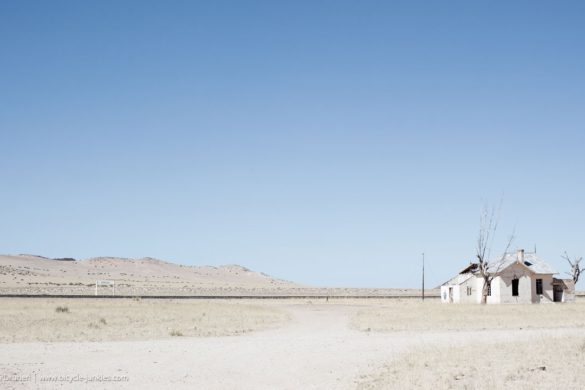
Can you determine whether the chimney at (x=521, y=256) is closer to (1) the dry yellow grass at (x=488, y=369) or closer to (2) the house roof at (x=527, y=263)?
(2) the house roof at (x=527, y=263)

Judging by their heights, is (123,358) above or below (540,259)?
below

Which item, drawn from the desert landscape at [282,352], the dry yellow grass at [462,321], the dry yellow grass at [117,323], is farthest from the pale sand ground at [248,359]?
the dry yellow grass at [462,321]

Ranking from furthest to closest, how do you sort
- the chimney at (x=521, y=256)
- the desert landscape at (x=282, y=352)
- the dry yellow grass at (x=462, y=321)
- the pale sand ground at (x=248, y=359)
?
1. the chimney at (x=521, y=256)
2. the dry yellow grass at (x=462, y=321)
3. the pale sand ground at (x=248, y=359)
4. the desert landscape at (x=282, y=352)

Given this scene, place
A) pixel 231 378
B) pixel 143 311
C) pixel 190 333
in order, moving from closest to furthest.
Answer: pixel 231 378 → pixel 190 333 → pixel 143 311

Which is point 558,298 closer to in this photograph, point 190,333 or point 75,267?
point 190,333

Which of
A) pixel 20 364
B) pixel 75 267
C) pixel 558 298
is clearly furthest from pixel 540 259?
pixel 75 267

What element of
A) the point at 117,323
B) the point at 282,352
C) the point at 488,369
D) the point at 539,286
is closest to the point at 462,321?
the point at 282,352

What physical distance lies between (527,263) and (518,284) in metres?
3.15

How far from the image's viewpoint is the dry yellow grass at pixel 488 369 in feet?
46.8

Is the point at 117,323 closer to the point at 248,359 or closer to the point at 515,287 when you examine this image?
the point at 248,359

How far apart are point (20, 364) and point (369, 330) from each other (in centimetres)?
1619

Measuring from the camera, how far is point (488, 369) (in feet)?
51.9

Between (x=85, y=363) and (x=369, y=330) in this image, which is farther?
(x=369, y=330)

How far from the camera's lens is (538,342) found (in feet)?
68.3
